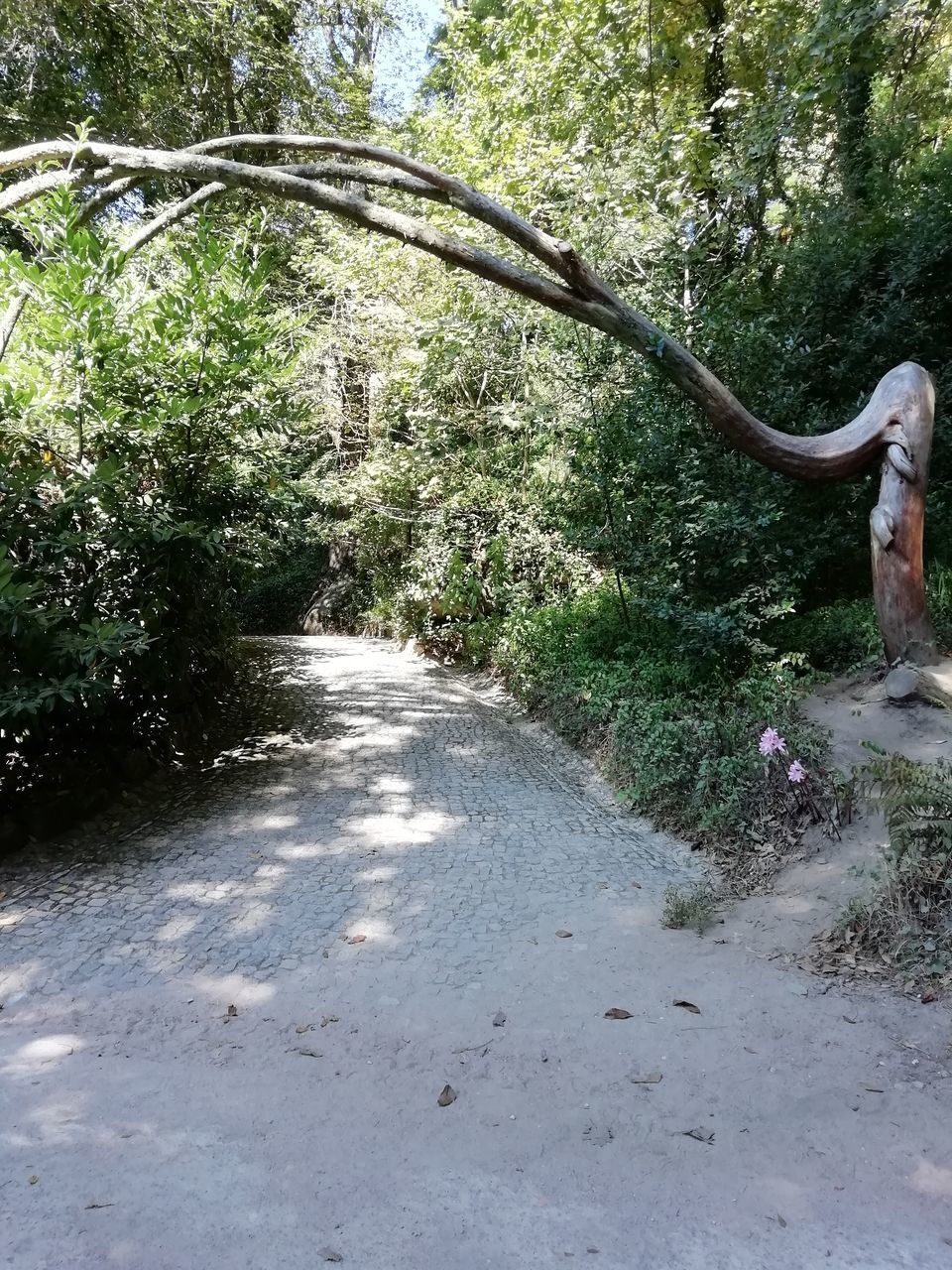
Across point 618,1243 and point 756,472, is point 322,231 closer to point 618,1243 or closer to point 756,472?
point 756,472

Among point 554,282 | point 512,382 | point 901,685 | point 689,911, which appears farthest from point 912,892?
point 512,382

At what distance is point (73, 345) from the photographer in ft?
16.6

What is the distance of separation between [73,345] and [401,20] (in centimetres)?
1367

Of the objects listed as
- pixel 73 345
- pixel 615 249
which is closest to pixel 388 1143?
pixel 73 345

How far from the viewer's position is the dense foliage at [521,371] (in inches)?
207

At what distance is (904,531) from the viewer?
18.3ft

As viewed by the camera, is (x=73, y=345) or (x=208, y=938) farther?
(x=73, y=345)

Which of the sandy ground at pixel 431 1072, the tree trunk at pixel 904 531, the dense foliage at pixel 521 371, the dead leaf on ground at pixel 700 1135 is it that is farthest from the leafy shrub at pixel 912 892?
the tree trunk at pixel 904 531

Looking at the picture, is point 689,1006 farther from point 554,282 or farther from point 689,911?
point 554,282

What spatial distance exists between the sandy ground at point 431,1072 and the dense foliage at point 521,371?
128 centimetres

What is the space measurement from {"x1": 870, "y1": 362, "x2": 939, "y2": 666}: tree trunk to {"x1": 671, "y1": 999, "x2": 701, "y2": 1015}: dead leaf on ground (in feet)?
10.6

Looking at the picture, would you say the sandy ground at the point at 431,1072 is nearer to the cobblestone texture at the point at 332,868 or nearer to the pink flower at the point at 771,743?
the cobblestone texture at the point at 332,868

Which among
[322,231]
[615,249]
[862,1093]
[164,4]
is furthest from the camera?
[322,231]

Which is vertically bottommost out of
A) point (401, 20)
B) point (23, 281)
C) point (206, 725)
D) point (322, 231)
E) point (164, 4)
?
point (206, 725)
